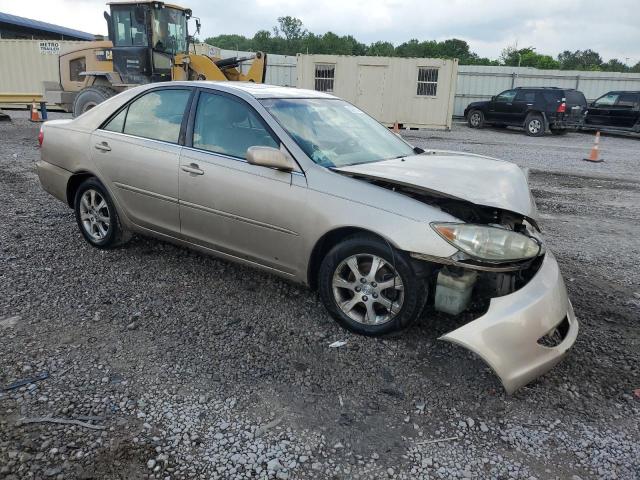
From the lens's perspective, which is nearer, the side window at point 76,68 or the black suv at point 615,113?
the side window at point 76,68

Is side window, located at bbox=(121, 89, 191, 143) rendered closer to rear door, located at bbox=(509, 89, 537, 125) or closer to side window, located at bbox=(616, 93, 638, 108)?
rear door, located at bbox=(509, 89, 537, 125)

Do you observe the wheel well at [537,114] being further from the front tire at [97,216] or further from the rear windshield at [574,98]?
the front tire at [97,216]

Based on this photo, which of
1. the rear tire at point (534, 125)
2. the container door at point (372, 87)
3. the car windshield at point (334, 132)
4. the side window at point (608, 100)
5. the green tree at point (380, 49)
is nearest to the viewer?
the car windshield at point (334, 132)

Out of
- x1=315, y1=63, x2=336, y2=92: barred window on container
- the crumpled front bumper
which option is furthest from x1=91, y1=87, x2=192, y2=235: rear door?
x1=315, y1=63, x2=336, y2=92: barred window on container

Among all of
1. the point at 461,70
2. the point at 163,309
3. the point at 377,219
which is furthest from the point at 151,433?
the point at 461,70

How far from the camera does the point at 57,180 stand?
4977mm

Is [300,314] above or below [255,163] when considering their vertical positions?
below

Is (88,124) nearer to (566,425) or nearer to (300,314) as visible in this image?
(300,314)

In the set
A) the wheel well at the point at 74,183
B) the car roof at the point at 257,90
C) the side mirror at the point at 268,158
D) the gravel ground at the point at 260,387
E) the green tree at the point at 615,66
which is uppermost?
the green tree at the point at 615,66

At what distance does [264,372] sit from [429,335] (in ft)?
3.84

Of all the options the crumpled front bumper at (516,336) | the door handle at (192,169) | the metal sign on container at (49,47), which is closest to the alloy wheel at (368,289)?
the crumpled front bumper at (516,336)

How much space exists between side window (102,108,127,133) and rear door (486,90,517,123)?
1804 cm

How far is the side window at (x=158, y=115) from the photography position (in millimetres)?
4176

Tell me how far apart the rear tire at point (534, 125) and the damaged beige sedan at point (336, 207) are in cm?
1626
